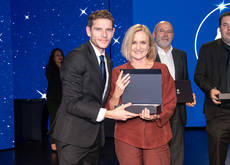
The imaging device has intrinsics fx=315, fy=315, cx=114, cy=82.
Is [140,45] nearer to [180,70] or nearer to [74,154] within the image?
[74,154]

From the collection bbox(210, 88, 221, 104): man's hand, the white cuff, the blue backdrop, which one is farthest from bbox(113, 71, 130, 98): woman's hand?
the blue backdrop

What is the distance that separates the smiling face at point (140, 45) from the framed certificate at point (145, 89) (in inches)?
12.6

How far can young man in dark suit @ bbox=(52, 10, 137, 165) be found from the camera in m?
2.02

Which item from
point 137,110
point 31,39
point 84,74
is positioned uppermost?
point 31,39

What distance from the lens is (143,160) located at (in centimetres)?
233

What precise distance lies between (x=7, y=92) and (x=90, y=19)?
3.99 m

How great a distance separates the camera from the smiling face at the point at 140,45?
236 cm

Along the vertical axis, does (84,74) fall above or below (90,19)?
below

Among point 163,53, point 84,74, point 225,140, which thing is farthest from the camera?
point 163,53

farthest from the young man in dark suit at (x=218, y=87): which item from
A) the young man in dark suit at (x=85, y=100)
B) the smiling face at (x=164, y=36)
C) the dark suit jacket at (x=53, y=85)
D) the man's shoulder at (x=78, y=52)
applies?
the dark suit jacket at (x=53, y=85)

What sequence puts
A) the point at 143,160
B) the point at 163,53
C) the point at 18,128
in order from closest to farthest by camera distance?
the point at 143,160 < the point at 163,53 < the point at 18,128

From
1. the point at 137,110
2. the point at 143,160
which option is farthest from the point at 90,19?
the point at 143,160

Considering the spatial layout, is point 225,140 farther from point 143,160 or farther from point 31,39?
point 31,39

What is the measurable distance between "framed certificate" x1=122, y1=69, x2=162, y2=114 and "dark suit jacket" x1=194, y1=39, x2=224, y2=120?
124cm
